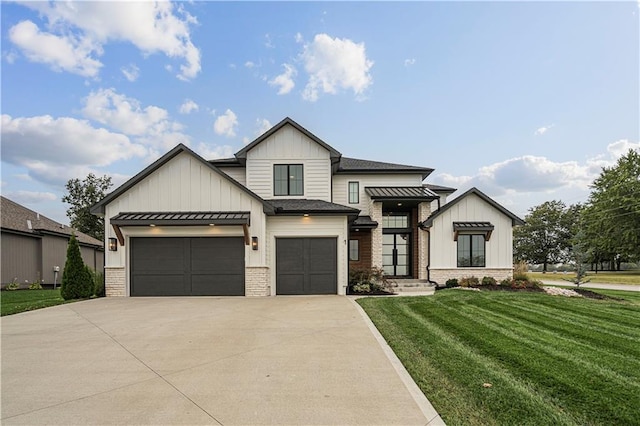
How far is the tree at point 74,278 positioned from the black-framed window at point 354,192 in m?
12.0

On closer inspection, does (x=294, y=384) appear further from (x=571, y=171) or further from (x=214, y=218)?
(x=571, y=171)

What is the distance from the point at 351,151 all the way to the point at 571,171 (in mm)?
31213

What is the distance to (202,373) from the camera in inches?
178

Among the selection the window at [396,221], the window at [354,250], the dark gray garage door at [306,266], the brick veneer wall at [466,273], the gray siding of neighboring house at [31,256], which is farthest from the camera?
the gray siding of neighboring house at [31,256]

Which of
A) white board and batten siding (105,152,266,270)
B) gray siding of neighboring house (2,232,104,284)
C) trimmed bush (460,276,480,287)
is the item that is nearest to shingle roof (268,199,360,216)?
white board and batten siding (105,152,266,270)

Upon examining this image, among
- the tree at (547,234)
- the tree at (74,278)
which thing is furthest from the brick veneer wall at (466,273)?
the tree at (547,234)

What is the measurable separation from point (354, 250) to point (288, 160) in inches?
230

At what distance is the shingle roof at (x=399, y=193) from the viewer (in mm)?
15602

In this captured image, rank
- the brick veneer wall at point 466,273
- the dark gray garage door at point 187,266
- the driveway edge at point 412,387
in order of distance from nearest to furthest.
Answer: the driveway edge at point 412,387, the dark gray garage door at point 187,266, the brick veneer wall at point 466,273

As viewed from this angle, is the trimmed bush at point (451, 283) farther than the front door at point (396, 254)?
No

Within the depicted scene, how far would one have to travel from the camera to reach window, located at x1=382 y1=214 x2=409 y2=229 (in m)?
17.6

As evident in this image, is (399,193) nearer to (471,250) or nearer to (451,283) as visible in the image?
(471,250)

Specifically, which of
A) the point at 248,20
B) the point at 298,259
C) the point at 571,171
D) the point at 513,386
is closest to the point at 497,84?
the point at 248,20

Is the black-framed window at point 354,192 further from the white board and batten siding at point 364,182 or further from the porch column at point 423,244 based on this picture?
the porch column at point 423,244
